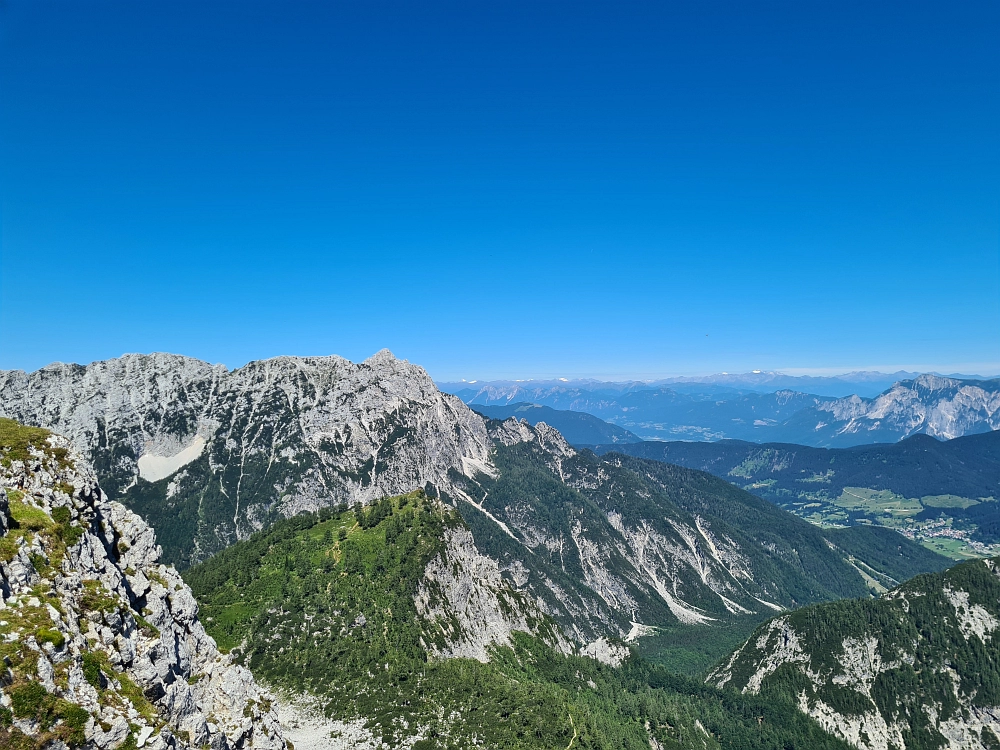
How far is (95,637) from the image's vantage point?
4394 centimetres

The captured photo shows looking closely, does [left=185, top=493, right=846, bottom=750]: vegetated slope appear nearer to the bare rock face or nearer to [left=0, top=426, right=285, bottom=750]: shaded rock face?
the bare rock face

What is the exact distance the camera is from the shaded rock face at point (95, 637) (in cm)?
3544

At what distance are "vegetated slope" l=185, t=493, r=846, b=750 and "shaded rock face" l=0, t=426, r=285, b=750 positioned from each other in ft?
170

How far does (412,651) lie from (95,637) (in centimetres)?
9299

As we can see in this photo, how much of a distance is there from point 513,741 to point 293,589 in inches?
2769

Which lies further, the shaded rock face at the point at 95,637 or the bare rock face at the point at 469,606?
the bare rock face at the point at 469,606

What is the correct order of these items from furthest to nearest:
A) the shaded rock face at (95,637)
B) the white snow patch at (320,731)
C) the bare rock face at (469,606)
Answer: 1. the bare rock face at (469,606)
2. the white snow patch at (320,731)
3. the shaded rock face at (95,637)

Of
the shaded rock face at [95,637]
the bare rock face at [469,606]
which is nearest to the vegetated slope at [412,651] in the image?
the bare rock face at [469,606]

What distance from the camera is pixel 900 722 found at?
192 meters

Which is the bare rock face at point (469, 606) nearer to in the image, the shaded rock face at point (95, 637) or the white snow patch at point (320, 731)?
the white snow patch at point (320, 731)

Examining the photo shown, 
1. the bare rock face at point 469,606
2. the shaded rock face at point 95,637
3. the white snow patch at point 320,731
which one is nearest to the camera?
the shaded rock face at point 95,637

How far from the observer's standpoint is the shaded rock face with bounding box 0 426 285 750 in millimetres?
35438

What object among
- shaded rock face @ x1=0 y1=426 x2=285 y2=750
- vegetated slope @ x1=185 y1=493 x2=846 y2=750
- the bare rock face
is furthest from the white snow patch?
shaded rock face @ x1=0 y1=426 x2=285 y2=750

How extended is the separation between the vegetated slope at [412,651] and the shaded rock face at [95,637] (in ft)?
170
